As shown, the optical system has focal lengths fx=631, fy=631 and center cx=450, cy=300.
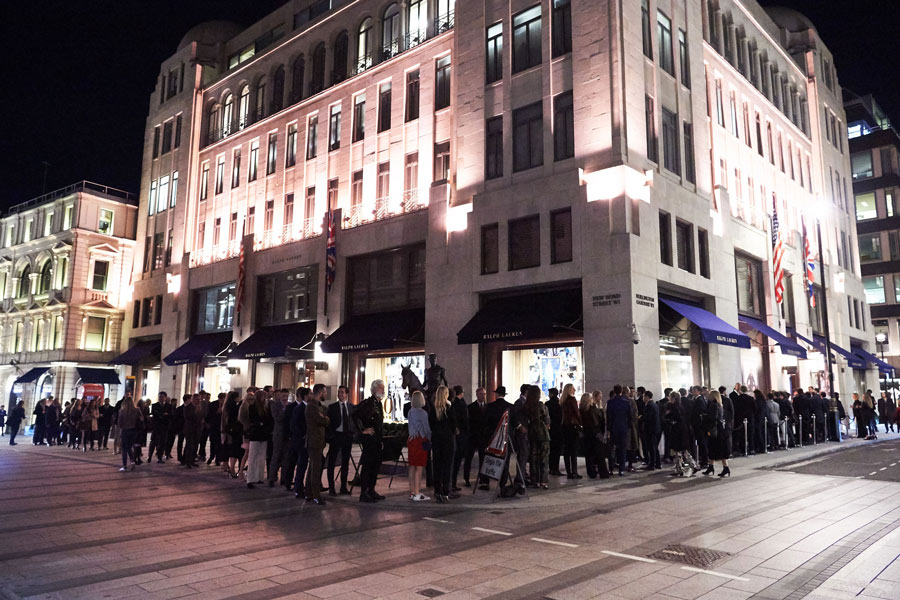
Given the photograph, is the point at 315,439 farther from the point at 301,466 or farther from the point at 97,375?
the point at 97,375

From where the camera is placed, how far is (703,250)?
23.2 meters

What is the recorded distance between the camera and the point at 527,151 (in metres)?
22.0

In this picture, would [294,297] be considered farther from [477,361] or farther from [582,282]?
[582,282]

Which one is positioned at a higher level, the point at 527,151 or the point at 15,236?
the point at 15,236

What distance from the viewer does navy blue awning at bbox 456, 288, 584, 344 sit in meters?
19.2

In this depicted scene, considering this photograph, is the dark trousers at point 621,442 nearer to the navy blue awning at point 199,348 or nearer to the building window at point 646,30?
the building window at point 646,30

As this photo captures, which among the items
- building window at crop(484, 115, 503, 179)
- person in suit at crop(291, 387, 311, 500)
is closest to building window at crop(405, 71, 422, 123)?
building window at crop(484, 115, 503, 179)

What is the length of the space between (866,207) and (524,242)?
50.1 metres

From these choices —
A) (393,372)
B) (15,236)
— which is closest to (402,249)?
(393,372)

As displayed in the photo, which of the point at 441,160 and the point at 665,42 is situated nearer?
the point at 665,42

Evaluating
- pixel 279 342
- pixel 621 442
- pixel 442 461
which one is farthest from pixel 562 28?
pixel 279 342

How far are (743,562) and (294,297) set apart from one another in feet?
82.2

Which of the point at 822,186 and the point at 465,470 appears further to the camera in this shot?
the point at 822,186

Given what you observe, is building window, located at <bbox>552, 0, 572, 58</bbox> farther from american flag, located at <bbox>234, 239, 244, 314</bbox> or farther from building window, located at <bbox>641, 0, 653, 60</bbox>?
american flag, located at <bbox>234, 239, 244, 314</bbox>
